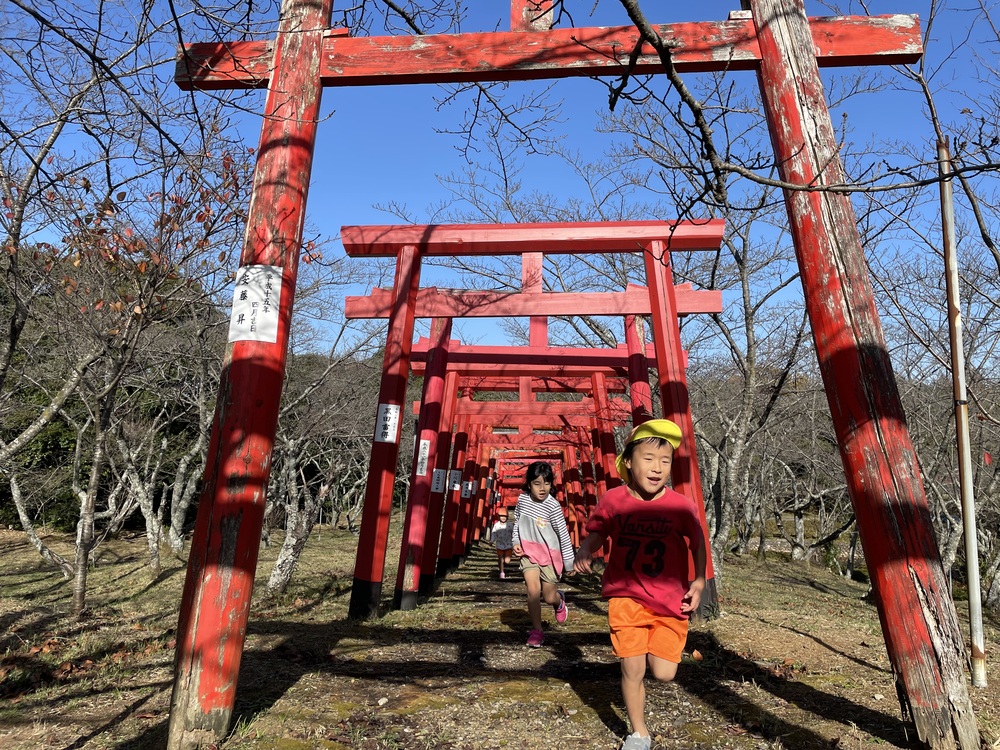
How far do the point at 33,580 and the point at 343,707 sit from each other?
1022cm

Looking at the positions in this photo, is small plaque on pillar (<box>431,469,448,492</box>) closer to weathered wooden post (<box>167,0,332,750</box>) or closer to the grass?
the grass

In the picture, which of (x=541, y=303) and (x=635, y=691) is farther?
(x=541, y=303)

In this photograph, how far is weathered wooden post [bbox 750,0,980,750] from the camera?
9.30 feet

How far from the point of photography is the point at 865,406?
10.3 feet

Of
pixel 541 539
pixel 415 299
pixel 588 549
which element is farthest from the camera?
pixel 415 299

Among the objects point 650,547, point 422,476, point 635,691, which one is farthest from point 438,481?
point 635,691

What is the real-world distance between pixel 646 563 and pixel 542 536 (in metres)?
2.52

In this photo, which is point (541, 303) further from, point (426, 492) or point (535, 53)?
point (535, 53)

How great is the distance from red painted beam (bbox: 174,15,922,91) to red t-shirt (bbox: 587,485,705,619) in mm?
2397

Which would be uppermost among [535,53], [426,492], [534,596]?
[535,53]

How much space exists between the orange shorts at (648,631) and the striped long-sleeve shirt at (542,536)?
2384mm

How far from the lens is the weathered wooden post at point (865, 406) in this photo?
2.84 meters

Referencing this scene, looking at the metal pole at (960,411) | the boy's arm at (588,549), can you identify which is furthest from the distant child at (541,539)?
the metal pole at (960,411)

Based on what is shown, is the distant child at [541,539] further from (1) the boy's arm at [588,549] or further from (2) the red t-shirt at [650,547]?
(2) the red t-shirt at [650,547]
